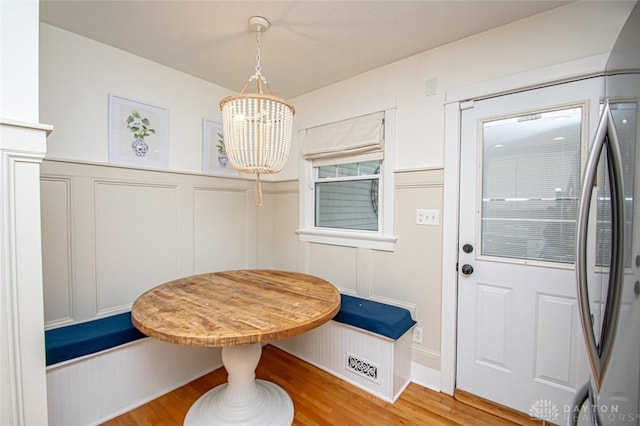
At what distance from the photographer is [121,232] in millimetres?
1930

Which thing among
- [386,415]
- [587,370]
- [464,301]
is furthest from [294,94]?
[587,370]

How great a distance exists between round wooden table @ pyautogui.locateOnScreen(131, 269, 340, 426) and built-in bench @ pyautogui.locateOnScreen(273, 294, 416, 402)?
41cm

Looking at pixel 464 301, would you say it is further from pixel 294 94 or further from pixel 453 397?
pixel 294 94

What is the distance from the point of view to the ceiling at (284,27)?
1.51m

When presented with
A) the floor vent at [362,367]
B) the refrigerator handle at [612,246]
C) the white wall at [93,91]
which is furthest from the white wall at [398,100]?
the refrigerator handle at [612,246]

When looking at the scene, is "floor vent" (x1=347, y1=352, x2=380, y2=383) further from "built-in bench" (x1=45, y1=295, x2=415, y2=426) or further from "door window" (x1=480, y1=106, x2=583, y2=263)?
"door window" (x1=480, y1=106, x2=583, y2=263)

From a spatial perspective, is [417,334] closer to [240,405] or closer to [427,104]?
[240,405]

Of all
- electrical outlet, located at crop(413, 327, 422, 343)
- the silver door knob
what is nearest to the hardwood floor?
electrical outlet, located at crop(413, 327, 422, 343)

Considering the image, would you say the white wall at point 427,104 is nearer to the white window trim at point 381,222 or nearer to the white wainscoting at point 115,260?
the white window trim at point 381,222

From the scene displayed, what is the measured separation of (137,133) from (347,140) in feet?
5.56

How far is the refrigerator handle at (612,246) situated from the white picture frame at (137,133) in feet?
8.37

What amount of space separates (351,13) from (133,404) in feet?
9.13

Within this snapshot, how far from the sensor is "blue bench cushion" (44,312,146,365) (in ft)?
4.56

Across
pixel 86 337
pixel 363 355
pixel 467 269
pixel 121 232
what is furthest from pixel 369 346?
pixel 121 232
